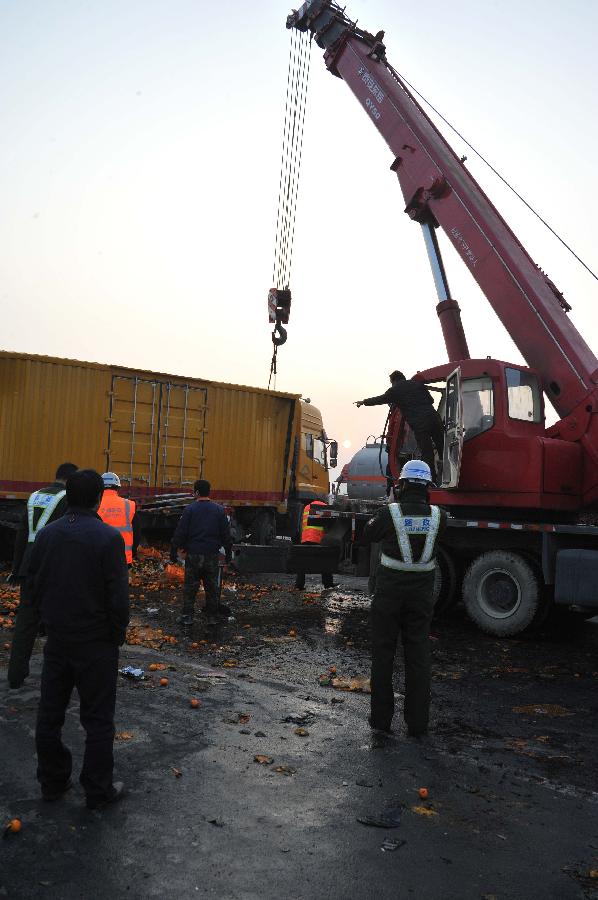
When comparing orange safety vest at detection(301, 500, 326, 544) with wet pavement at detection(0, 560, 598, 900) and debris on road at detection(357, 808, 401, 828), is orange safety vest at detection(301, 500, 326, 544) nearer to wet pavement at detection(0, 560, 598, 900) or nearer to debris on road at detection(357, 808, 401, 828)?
wet pavement at detection(0, 560, 598, 900)

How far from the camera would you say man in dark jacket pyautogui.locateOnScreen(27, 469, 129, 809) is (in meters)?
3.90

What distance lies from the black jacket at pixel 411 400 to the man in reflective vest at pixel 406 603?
4.14 m

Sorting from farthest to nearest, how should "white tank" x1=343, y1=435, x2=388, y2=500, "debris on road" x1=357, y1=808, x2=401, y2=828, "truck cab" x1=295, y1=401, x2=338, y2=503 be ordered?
"white tank" x1=343, y1=435, x2=388, y2=500 → "truck cab" x1=295, y1=401, x2=338, y2=503 → "debris on road" x1=357, y1=808, x2=401, y2=828

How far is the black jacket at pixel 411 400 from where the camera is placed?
32.7 ft

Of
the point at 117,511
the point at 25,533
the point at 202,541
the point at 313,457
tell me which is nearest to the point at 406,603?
the point at 25,533

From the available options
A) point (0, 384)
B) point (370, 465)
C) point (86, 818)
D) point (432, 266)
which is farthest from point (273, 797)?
point (370, 465)

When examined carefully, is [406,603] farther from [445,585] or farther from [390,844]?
[445,585]

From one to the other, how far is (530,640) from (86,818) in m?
6.96

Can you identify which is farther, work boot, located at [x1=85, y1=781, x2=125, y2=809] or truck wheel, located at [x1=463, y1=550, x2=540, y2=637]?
truck wheel, located at [x1=463, y1=550, x2=540, y2=637]

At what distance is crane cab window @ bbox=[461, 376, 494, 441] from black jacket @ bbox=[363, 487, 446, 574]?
397 cm

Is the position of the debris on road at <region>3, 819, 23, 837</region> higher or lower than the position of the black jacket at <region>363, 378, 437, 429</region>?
lower

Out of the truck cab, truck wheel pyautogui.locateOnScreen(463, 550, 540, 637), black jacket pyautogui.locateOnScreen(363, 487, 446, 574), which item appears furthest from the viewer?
the truck cab

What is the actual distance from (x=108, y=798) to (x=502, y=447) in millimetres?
6920

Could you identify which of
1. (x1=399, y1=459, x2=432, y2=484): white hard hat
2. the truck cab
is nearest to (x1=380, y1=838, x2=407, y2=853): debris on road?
(x1=399, y1=459, x2=432, y2=484): white hard hat
